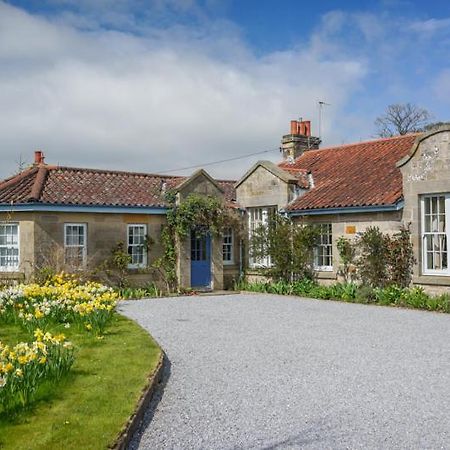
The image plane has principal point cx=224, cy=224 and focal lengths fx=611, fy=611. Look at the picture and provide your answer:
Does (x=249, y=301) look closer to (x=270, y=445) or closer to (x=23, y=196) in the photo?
(x=23, y=196)

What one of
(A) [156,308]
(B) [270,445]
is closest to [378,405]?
(B) [270,445]

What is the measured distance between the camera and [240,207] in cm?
2423

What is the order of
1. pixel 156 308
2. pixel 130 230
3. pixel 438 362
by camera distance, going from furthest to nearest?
pixel 130 230, pixel 156 308, pixel 438 362

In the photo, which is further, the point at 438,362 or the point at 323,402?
the point at 438,362

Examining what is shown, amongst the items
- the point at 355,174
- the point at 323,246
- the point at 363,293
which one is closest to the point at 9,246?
the point at 323,246

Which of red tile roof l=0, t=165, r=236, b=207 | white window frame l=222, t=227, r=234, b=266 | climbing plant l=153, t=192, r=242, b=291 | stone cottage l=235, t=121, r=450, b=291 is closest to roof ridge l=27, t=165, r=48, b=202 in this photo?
red tile roof l=0, t=165, r=236, b=207

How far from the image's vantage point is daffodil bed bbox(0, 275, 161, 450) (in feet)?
19.7

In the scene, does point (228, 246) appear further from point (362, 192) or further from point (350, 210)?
point (362, 192)

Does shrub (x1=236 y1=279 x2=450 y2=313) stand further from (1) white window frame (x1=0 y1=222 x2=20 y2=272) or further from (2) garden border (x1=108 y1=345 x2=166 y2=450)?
(2) garden border (x1=108 y1=345 x2=166 y2=450)

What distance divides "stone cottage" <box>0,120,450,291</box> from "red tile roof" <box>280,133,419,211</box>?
0.05 meters

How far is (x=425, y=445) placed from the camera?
6102 mm

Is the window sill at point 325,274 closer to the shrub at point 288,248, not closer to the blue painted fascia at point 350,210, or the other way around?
the shrub at point 288,248

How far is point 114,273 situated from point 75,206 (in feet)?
8.81

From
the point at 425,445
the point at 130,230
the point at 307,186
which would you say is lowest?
the point at 425,445
